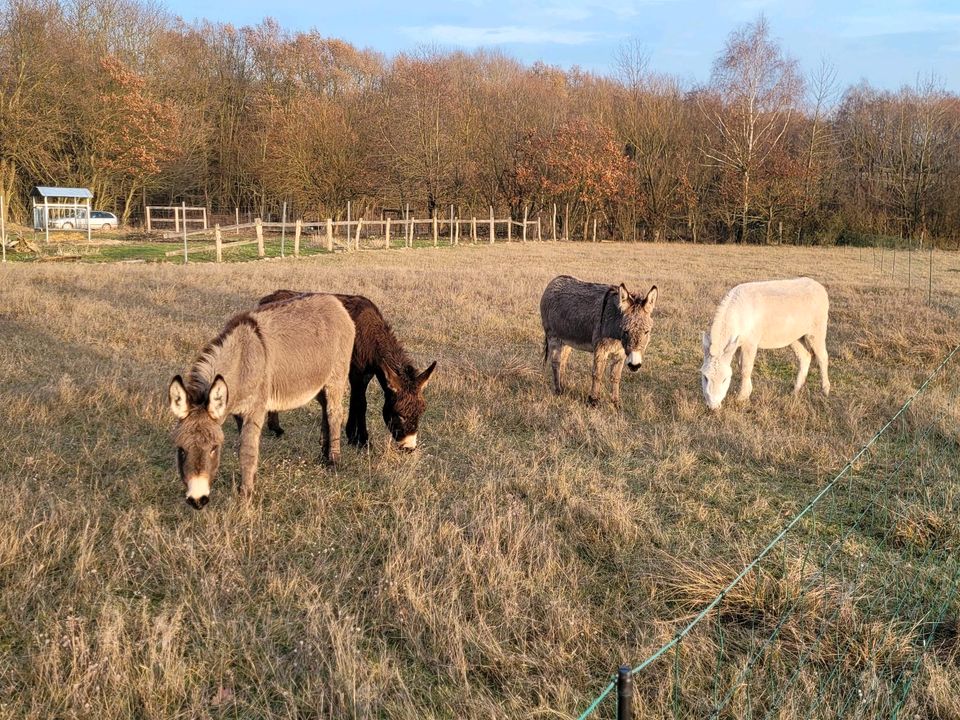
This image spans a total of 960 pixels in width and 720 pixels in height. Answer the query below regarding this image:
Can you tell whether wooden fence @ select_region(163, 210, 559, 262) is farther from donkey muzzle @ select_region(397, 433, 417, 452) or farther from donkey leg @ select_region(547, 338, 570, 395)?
donkey muzzle @ select_region(397, 433, 417, 452)

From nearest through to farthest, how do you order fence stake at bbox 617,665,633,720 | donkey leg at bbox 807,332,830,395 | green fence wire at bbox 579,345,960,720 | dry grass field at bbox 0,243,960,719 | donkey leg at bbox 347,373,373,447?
fence stake at bbox 617,665,633,720, green fence wire at bbox 579,345,960,720, dry grass field at bbox 0,243,960,719, donkey leg at bbox 347,373,373,447, donkey leg at bbox 807,332,830,395

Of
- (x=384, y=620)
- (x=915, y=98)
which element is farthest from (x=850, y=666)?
(x=915, y=98)

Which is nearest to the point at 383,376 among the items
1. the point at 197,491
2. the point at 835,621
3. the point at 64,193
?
the point at 197,491

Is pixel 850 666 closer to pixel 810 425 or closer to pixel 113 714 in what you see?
pixel 113 714

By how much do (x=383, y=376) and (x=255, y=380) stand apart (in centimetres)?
150

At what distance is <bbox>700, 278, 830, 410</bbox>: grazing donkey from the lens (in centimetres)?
817

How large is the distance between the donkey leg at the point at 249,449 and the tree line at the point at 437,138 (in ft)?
123

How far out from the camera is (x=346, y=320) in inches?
250

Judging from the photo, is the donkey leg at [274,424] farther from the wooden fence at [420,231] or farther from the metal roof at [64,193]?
the metal roof at [64,193]

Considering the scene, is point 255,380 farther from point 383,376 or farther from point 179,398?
point 383,376

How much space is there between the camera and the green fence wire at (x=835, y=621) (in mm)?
3225

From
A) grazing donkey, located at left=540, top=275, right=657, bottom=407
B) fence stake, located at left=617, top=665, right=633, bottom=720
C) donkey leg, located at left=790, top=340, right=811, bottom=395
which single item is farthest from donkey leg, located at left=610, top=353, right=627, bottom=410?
fence stake, located at left=617, top=665, right=633, bottom=720

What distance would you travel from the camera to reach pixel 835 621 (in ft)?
12.4

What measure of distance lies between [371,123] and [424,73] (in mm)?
5501
